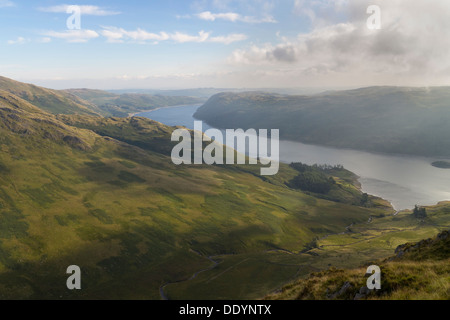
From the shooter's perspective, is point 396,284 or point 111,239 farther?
point 111,239

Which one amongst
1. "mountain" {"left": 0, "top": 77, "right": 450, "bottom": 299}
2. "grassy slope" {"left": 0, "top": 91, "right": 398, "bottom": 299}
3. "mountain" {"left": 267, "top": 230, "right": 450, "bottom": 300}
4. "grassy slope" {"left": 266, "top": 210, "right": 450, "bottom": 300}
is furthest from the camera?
"grassy slope" {"left": 0, "top": 91, "right": 398, "bottom": 299}

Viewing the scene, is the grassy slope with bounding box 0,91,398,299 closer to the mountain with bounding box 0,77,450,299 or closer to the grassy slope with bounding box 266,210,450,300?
the mountain with bounding box 0,77,450,299

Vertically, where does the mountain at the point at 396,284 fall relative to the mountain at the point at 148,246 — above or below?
above

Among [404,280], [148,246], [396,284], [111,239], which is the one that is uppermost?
[404,280]

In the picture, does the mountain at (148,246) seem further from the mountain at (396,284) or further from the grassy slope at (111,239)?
the mountain at (396,284)

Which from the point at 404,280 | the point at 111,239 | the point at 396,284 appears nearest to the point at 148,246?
the point at 111,239

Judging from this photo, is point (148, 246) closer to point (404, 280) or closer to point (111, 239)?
point (111, 239)

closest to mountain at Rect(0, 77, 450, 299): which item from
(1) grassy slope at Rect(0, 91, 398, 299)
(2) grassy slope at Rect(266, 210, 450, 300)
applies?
(1) grassy slope at Rect(0, 91, 398, 299)

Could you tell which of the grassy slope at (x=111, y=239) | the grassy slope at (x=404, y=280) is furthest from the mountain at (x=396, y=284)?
the grassy slope at (x=111, y=239)

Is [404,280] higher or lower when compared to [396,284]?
higher
